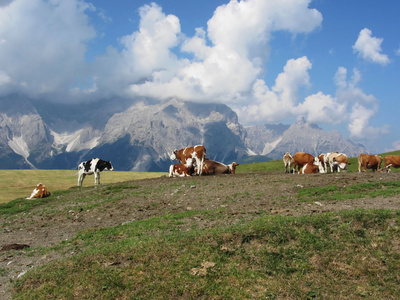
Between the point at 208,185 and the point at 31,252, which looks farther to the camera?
the point at 208,185

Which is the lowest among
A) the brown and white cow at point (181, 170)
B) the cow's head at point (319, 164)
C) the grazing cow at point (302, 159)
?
the brown and white cow at point (181, 170)

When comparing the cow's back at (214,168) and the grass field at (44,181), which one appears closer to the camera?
the cow's back at (214,168)

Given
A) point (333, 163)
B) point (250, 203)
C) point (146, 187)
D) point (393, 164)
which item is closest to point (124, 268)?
point (250, 203)

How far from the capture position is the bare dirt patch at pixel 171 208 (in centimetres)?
1269

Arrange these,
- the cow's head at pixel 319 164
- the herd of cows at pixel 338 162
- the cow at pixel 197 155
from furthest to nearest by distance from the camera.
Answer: the cow's head at pixel 319 164 < the cow at pixel 197 155 < the herd of cows at pixel 338 162

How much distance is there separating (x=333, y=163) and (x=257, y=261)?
2912 cm

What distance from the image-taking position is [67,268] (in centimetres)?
930

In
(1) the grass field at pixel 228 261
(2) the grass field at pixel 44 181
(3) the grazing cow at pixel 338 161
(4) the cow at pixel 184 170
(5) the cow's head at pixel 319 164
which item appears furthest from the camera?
(2) the grass field at pixel 44 181

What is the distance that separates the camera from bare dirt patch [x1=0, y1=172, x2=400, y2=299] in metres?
12.7

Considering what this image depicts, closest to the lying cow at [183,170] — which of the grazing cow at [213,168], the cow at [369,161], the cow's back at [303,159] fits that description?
the grazing cow at [213,168]

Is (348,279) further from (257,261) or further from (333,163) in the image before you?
(333,163)

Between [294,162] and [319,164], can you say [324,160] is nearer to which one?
[319,164]

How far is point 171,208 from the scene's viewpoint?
18000 mm

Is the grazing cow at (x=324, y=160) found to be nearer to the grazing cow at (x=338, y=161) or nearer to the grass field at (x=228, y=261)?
the grazing cow at (x=338, y=161)
